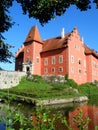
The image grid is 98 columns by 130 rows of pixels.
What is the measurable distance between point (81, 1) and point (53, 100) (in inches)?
884

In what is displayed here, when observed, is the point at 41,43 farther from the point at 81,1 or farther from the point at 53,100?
the point at 81,1

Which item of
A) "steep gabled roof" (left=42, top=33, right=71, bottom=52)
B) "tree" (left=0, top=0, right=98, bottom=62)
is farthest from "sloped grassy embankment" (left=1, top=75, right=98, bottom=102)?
"tree" (left=0, top=0, right=98, bottom=62)

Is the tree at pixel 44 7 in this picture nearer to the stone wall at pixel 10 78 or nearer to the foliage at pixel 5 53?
the foliage at pixel 5 53

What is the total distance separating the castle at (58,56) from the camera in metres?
54.1

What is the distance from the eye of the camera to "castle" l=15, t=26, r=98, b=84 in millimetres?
54094

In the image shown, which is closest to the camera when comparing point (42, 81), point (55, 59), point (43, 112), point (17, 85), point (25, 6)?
point (43, 112)

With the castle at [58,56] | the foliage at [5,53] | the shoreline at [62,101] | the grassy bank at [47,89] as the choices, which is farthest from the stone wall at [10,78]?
the foliage at [5,53]

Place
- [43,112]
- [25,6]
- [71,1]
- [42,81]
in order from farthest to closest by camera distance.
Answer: [42,81]
[25,6]
[71,1]
[43,112]

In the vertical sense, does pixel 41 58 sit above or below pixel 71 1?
above

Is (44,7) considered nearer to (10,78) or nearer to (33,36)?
(10,78)

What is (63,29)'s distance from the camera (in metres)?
57.0

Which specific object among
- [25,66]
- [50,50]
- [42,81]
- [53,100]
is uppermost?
[50,50]

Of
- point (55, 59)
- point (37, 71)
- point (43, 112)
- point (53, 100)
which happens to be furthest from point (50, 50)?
point (43, 112)

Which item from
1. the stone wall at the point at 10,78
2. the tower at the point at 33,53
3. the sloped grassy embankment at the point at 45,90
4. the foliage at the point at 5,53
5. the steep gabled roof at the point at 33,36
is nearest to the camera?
the foliage at the point at 5,53
